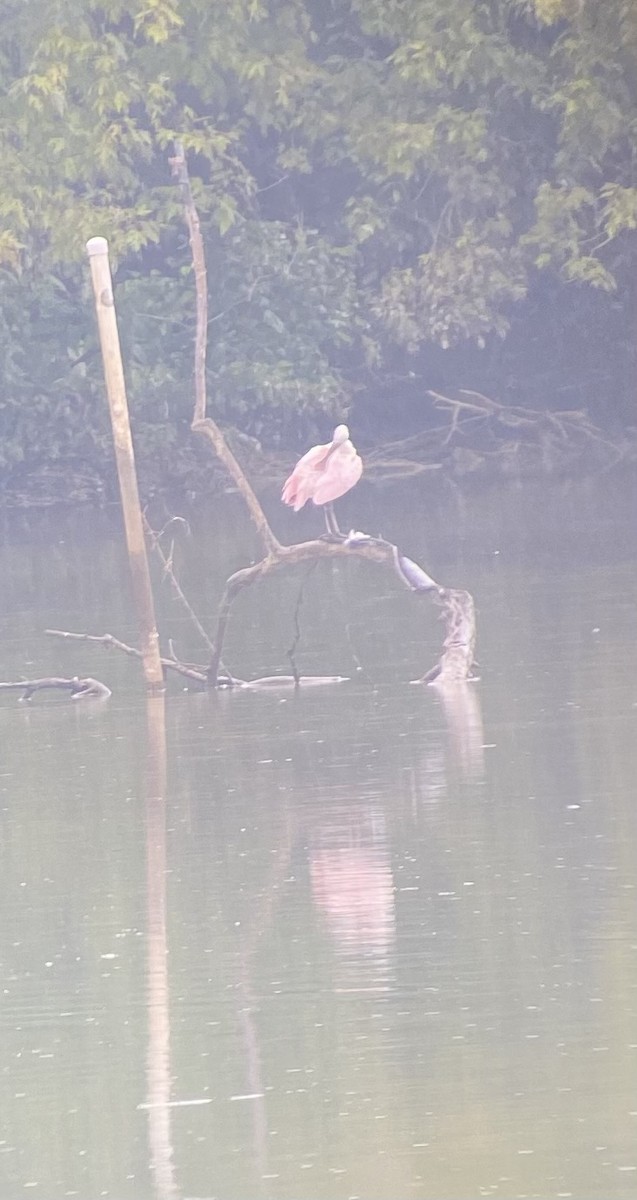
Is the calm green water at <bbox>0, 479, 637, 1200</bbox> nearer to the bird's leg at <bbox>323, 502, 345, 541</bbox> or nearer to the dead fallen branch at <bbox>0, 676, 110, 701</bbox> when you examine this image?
the dead fallen branch at <bbox>0, 676, 110, 701</bbox>

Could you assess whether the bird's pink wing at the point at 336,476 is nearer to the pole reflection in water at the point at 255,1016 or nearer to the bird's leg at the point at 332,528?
the bird's leg at the point at 332,528

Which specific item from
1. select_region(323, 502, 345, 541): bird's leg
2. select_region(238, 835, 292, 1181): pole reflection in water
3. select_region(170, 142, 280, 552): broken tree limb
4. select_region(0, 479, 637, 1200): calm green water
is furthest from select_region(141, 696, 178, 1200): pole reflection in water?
select_region(170, 142, 280, 552): broken tree limb

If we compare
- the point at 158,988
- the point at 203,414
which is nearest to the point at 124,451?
the point at 203,414

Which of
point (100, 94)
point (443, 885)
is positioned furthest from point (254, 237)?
point (443, 885)

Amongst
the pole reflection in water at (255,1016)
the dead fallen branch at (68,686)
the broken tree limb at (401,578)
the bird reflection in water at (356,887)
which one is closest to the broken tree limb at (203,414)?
the broken tree limb at (401,578)

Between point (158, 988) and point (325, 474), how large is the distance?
23.1ft

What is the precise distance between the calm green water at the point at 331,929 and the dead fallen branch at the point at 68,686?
11cm

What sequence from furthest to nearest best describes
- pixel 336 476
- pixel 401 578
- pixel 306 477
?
1. pixel 306 477
2. pixel 336 476
3. pixel 401 578

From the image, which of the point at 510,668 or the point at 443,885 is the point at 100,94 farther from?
the point at 443,885

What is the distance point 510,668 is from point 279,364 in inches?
729

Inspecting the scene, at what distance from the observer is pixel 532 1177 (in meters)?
5.21

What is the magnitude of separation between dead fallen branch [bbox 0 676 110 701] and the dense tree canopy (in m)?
15.5

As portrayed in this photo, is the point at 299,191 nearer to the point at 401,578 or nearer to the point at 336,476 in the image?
the point at 336,476

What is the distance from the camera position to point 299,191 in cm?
3278
